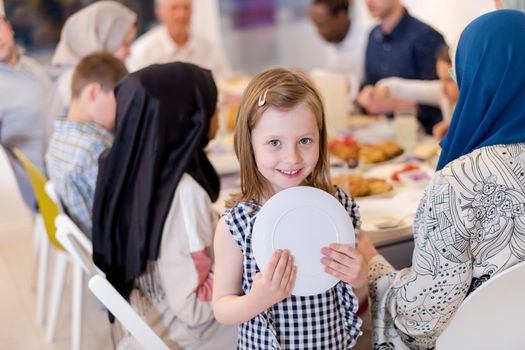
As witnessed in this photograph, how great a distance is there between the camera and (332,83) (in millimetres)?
3297

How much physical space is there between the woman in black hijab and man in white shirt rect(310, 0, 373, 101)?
7.94 ft

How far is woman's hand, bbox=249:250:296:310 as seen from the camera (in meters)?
1.39

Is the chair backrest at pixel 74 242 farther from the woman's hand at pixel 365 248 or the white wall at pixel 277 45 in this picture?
the white wall at pixel 277 45

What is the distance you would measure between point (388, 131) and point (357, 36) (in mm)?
1615

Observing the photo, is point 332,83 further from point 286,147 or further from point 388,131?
point 286,147

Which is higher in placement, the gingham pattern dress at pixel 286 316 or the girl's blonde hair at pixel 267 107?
the girl's blonde hair at pixel 267 107

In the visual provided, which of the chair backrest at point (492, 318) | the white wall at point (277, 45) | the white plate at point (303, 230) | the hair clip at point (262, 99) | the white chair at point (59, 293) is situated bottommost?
the white wall at point (277, 45)

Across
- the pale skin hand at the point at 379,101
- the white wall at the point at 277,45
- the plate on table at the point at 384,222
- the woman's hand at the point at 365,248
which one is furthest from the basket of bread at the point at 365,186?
the white wall at the point at 277,45

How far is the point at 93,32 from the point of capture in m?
3.71

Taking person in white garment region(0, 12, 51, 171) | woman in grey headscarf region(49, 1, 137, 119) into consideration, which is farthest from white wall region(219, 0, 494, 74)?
person in white garment region(0, 12, 51, 171)

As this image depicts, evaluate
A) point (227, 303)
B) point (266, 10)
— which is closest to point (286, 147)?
point (227, 303)

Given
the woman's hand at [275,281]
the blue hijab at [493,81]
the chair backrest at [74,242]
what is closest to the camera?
the woman's hand at [275,281]

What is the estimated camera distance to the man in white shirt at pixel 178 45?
14.7ft

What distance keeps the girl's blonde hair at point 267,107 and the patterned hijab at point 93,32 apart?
2407 millimetres
